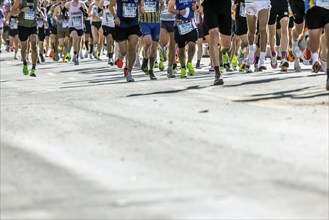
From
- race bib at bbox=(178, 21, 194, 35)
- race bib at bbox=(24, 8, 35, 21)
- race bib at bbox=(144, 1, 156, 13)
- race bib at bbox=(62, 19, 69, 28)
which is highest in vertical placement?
race bib at bbox=(144, 1, 156, 13)

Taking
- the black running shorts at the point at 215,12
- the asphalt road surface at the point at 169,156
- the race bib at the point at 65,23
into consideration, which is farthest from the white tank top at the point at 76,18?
the asphalt road surface at the point at 169,156

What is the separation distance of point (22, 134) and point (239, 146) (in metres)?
2.54

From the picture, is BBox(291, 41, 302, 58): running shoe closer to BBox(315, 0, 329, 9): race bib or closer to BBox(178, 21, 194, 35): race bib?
BBox(178, 21, 194, 35): race bib

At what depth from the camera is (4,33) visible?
60.8 meters

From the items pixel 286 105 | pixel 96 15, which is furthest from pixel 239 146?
pixel 96 15

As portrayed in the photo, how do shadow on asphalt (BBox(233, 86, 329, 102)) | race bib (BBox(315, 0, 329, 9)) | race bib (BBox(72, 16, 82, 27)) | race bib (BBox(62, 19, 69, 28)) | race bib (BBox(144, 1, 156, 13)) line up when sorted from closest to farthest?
shadow on asphalt (BBox(233, 86, 329, 102)), race bib (BBox(315, 0, 329, 9)), race bib (BBox(144, 1, 156, 13)), race bib (BBox(72, 16, 82, 27)), race bib (BBox(62, 19, 69, 28))

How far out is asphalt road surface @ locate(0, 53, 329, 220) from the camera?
6934 millimetres

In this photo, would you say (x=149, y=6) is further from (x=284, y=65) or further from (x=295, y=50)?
(x=295, y=50)

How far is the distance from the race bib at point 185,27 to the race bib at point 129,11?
852 millimetres

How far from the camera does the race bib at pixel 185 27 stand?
2195 centimetres

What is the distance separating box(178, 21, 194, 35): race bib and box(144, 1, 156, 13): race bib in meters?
1.21

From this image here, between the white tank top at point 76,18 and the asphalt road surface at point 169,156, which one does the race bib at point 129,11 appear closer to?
the asphalt road surface at point 169,156

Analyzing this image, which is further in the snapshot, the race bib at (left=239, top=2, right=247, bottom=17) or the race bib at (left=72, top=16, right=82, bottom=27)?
the race bib at (left=72, top=16, right=82, bottom=27)

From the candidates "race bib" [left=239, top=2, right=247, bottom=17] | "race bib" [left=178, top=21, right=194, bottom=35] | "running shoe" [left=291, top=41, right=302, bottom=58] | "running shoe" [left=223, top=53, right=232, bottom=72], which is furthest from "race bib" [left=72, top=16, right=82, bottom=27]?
"running shoe" [left=291, top=41, right=302, bottom=58]
